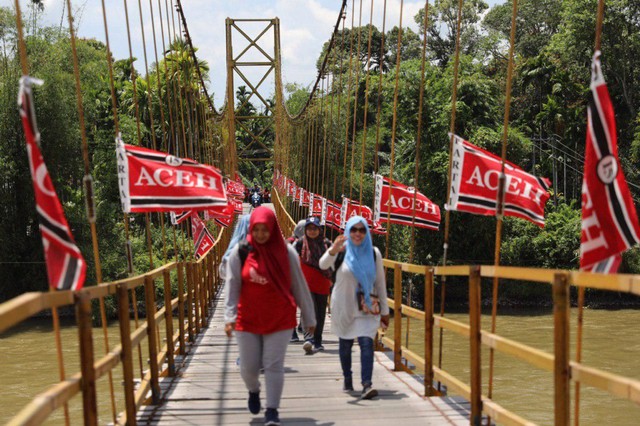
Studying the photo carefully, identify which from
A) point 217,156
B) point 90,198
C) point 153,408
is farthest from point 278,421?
point 217,156

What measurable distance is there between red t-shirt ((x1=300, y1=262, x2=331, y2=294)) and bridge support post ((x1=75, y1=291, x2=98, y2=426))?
3834 millimetres

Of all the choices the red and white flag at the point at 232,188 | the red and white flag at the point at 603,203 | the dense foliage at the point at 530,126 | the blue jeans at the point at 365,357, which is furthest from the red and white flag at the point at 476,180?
the dense foliage at the point at 530,126

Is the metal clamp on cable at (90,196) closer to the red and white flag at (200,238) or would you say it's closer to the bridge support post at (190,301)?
the bridge support post at (190,301)

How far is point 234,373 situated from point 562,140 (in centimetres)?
2987

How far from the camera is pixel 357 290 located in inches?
207

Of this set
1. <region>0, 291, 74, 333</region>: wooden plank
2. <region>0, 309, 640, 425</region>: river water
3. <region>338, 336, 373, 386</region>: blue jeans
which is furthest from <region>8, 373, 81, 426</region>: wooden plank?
<region>0, 309, 640, 425</region>: river water

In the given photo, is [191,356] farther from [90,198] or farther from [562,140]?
[562,140]

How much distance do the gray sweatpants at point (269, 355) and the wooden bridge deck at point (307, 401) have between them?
330 millimetres

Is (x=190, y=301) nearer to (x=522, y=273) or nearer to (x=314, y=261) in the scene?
(x=314, y=261)

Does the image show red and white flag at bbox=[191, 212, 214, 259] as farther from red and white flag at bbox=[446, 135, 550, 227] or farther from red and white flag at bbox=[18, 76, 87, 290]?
red and white flag at bbox=[18, 76, 87, 290]

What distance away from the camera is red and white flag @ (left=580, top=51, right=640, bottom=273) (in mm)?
3484

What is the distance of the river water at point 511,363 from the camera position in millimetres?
16438

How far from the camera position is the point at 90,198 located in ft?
15.5

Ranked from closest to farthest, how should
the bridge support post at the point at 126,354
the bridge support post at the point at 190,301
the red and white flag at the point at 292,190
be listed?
1. the bridge support post at the point at 126,354
2. the bridge support post at the point at 190,301
3. the red and white flag at the point at 292,190
